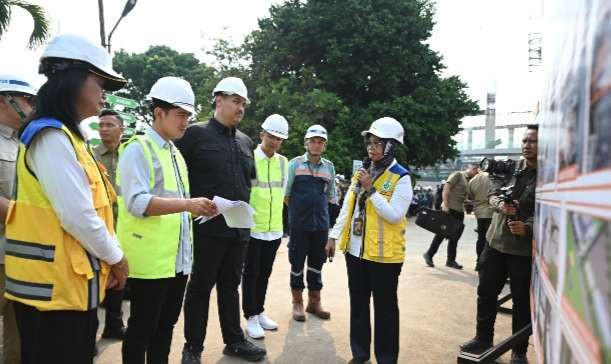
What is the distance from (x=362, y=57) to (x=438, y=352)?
1751cm

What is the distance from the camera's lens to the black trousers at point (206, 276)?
3.38 metres

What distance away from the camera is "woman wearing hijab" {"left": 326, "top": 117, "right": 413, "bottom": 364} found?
11.2 feet

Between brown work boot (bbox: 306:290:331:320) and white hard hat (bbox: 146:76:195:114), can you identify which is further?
brown work boot (bbox: 306:290:331:320)

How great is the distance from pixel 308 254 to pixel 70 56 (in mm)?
3530

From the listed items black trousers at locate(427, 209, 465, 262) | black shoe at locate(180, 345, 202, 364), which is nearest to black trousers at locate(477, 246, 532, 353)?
black shoe at locate(180, 345, 202, 364)

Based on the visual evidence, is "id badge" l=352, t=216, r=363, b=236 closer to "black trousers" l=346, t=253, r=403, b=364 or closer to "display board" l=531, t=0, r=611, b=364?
"black trousers" l=346, t=253, r=403, b=364

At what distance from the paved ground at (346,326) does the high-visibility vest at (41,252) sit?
1.94 m

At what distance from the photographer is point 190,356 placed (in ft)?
11.2

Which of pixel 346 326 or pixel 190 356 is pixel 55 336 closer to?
pixel 190 356

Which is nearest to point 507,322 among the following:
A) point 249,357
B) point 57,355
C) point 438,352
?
point 438,352

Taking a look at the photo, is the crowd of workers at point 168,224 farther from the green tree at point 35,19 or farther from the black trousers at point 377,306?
the green tree at point 35,19

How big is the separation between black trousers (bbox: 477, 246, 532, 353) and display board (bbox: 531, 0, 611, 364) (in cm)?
193

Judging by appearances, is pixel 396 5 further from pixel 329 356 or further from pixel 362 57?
pixel 329 356

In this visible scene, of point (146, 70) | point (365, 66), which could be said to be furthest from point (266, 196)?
point (146, 70)
